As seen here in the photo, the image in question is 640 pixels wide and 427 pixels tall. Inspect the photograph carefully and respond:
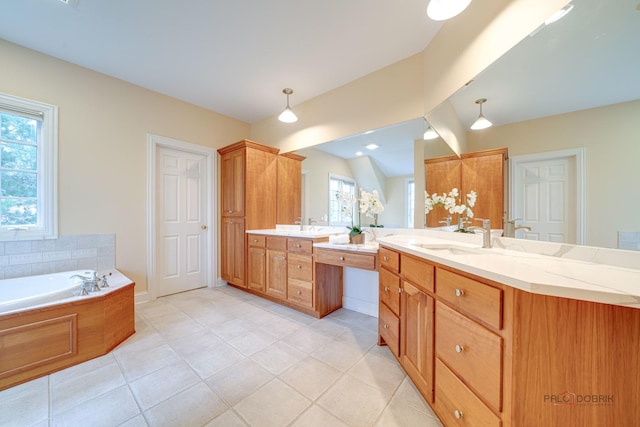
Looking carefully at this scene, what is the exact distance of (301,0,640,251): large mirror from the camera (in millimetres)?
837

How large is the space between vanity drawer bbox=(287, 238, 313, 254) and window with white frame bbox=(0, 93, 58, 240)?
2283 mm

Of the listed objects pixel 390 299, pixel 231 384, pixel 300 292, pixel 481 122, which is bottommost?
pixel 231 384

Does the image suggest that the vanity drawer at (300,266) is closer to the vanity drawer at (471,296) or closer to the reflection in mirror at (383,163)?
the reflection in mirror at (383,163)

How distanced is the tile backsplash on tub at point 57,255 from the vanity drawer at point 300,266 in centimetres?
198

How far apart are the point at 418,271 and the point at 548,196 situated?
702 mm

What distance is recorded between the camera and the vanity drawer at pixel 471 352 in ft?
2.60

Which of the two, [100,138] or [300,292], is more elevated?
[100,138]

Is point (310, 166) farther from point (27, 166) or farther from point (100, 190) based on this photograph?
point (27, 166)

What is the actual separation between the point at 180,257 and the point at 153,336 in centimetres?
133

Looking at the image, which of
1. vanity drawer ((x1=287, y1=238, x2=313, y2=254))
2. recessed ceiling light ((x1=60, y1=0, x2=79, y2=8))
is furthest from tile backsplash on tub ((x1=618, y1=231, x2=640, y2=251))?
recessed ceiling light ((x1=60, y1=0, x2=79, y2=8))

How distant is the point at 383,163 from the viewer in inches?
95.3

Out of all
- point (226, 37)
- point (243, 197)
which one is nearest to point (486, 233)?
point (226, 37)

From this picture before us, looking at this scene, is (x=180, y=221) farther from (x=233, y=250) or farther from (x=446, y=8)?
(x=446, y=8)

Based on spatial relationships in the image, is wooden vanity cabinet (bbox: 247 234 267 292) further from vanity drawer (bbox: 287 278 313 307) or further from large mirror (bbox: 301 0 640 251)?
large mirror (bbox: 301 0 640 251)
